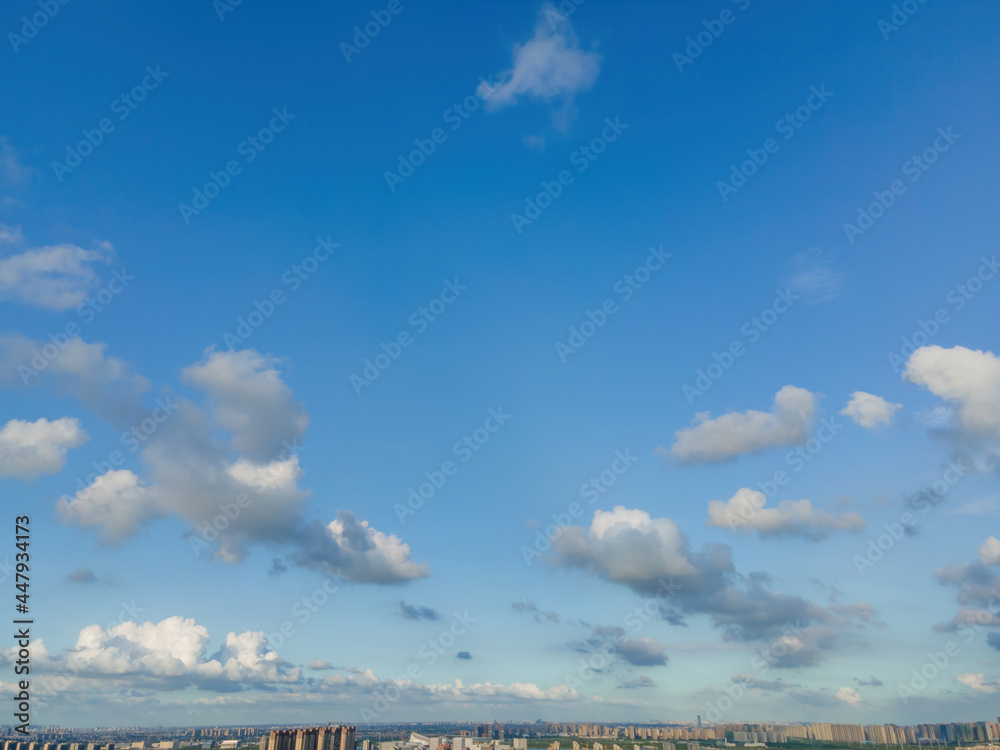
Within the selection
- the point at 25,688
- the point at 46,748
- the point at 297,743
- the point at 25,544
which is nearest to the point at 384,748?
the point at 297,743

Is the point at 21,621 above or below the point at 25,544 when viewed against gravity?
below

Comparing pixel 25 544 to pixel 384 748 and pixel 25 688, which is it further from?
pixel 384 748

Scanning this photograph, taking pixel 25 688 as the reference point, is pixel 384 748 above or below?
below

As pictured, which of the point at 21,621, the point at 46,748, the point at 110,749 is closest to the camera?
the point at 21,621

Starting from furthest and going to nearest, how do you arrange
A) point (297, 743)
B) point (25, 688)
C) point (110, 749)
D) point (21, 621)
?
point (110, 749) < point (297, 743) < point (25, 688) < point (21, 621)

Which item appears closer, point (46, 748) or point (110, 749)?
point (46, 748)

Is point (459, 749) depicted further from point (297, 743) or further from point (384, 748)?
point (297, 743)

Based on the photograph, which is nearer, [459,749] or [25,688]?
[25,688]

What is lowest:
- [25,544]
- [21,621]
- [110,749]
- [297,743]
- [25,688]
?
[110,749]

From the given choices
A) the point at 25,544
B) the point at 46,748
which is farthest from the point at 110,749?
the point at 25,544
